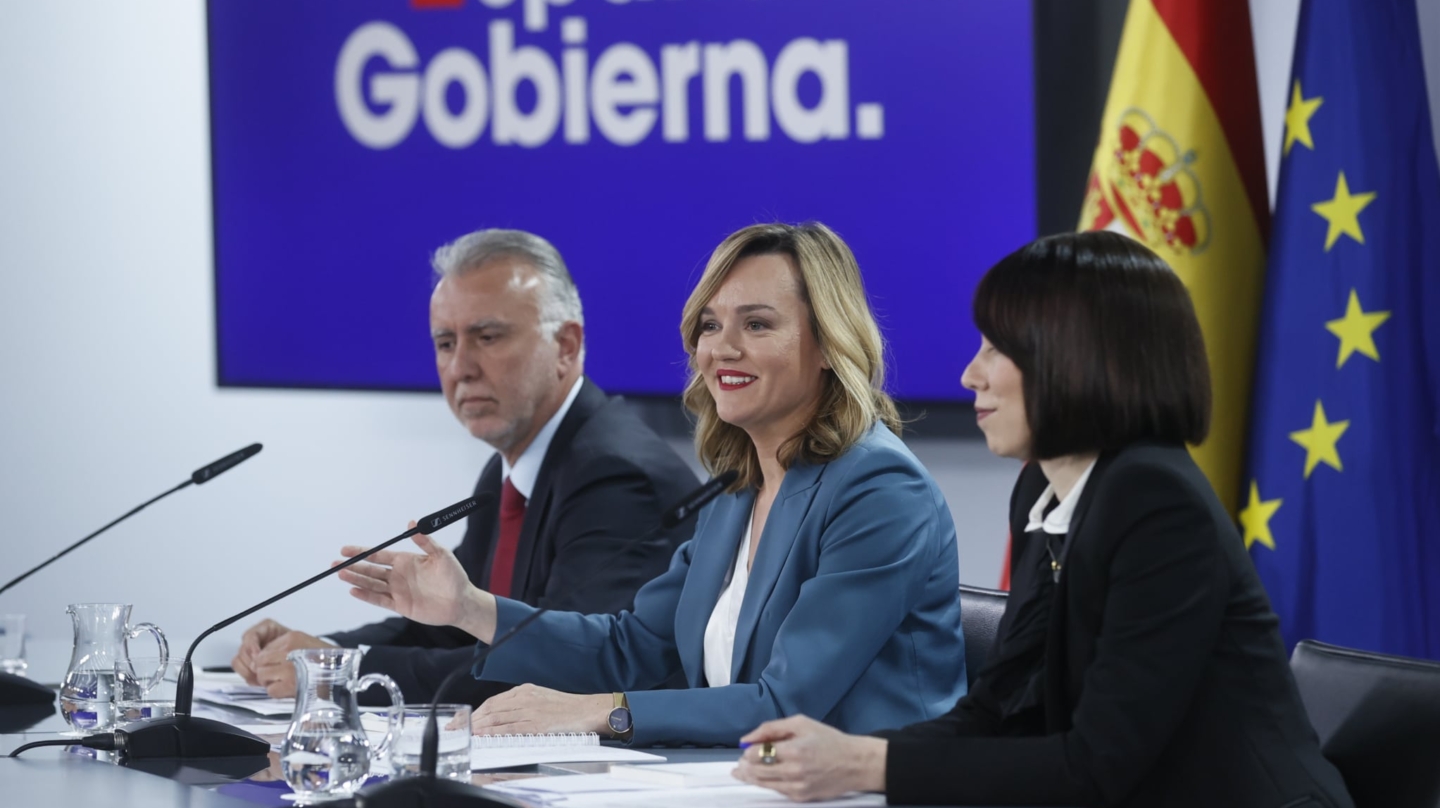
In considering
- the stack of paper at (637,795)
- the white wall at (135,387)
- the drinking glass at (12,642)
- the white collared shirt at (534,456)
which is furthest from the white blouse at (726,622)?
the white wall at (135,387)

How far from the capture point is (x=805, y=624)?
2195 mm

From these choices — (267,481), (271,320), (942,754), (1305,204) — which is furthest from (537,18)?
(942,754)

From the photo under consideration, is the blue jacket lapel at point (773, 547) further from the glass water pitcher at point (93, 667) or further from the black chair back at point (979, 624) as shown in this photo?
the glass water pitcher at point (93, 667)

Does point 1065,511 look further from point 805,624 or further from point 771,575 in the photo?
point 771,575

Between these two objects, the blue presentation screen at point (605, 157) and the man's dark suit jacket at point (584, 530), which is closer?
the man's dark suit jacket at point (584, 530)

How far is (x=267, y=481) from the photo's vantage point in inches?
→ 195

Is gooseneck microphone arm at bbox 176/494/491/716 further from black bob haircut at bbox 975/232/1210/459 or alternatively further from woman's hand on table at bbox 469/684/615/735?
black bob haircut at bbox 975/232/1210/459

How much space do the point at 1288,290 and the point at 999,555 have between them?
42.7 inches

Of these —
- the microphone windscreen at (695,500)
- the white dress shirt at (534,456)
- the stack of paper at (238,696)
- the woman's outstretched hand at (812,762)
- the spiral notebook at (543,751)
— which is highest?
the microphone windscreen at (695,500)

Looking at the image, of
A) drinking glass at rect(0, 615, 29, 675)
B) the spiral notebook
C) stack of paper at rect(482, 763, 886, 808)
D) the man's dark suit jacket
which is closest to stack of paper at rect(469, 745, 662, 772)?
the spiral notebook

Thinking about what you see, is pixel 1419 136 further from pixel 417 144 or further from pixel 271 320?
pixel 271 320

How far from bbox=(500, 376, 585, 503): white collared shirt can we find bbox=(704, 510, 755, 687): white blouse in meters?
0.85

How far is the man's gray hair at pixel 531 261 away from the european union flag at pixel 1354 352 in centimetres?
139

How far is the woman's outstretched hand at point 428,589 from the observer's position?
238 cm
